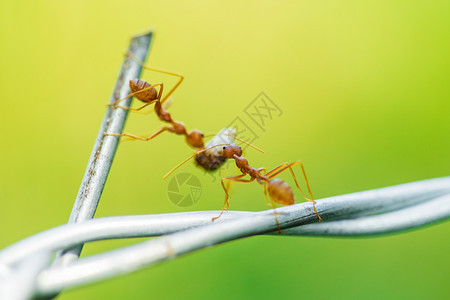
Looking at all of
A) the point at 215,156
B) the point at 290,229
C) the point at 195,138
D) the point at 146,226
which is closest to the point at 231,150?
the point at 215,156

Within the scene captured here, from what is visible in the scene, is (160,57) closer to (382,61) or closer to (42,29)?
(42,29)

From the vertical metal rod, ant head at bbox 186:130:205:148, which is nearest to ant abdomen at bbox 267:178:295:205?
the vertical metal rod

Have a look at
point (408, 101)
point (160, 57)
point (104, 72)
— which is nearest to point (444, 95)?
point (408, 101)

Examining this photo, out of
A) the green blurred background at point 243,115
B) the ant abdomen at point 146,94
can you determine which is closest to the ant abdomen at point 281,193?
the ant abdomen at point 146,94

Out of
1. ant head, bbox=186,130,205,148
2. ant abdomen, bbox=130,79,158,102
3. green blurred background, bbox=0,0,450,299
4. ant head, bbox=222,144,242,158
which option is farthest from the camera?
green blurred background, bbox=0,0,450,299

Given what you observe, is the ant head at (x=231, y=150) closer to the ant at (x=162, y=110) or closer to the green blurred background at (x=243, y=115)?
the ant at (x=162, y=110)

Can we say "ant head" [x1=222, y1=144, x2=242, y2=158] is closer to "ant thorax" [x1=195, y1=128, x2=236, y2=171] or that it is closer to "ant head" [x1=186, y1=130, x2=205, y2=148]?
"ant thorax" [x1=195, y1=128, x2=236, y2=171]
